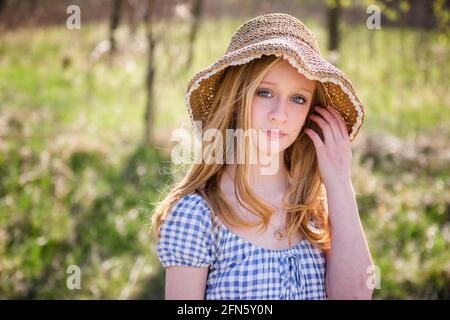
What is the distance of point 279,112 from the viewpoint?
191cm

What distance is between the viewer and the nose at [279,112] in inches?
75.0

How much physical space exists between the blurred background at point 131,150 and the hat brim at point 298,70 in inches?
44.0

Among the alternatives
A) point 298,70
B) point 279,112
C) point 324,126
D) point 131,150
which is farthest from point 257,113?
point 131,150

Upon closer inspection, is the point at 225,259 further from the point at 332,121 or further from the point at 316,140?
the point at 332,121

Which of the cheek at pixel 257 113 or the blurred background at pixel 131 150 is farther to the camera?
the blurred background at pixel 131 150

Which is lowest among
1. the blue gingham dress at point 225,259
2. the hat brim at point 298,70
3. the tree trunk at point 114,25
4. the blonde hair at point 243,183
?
the blue gingham dress at point 225,259

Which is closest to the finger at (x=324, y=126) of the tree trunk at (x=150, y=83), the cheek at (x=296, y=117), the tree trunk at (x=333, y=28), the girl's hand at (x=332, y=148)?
the girl's hand at (x=332, y=148)

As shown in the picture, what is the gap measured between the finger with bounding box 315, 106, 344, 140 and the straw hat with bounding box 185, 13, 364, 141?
48 millimetres

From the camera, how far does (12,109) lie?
233 inches

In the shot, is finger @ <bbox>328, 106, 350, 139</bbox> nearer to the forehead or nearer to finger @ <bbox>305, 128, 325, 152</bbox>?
finger @ <bbox>305, 128, 325, 152</bbox>

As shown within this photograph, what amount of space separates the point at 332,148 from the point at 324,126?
0.10m

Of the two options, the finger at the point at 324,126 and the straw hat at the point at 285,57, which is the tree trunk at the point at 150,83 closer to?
the straw hat at the point at 285,57

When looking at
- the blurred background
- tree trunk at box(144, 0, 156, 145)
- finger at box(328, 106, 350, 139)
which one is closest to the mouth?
finger at box(328, 106, 350, 139)
